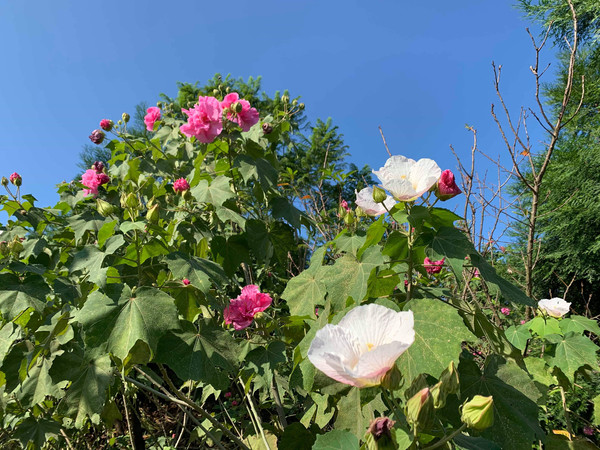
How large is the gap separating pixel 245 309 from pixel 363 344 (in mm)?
846

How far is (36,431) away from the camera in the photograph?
180cm

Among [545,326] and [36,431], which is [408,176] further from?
[36,431]

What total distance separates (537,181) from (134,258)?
1981 millimetres

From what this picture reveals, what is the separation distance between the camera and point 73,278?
5.59 ft

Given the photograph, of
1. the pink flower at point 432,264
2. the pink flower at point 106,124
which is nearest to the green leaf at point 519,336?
the pink flower at point 432,264

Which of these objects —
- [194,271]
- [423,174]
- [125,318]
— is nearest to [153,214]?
[194,271]

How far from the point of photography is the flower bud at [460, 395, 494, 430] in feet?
1.84

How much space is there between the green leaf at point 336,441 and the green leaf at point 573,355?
1302mm

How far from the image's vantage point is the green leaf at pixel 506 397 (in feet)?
2.62

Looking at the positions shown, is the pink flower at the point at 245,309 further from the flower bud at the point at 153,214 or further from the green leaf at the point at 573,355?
the green leaf at the point at 573,355

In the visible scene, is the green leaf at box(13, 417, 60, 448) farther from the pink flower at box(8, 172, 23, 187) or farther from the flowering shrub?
the pink flower at box(8, 172, 23, 187)

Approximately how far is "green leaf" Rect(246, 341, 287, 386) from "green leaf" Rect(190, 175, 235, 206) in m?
0.59

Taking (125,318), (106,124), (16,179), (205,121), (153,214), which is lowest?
(125,318)

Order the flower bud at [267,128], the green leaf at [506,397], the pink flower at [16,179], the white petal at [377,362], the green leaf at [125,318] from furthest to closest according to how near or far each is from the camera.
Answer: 1. the pink flower at [16,179]
2. the flower bud at [267,128]
3. the green leaf at [125,318]
4. the green leaf at [506,397]
5. the white petal at [377,362]
